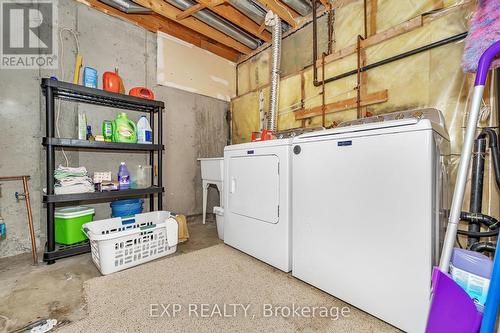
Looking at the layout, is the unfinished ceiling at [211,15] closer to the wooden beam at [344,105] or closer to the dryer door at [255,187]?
the wooden beam at [344,105]

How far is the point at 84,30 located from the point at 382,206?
3.25 metres

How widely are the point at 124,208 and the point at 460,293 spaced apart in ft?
8.74

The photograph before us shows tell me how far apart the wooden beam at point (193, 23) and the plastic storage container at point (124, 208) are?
85.7 inches

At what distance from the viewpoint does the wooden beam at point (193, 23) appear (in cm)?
247

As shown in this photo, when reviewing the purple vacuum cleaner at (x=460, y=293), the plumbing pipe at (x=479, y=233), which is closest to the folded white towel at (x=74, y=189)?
the purple vacuum cleaner at (x=460, y=293)

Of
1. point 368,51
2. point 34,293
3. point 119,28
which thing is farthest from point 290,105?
point 34,293

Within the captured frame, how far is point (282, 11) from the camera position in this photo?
2609 mm

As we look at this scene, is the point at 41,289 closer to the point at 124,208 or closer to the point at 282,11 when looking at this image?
the point at 124,208

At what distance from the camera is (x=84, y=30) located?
Result: 94.3 inches

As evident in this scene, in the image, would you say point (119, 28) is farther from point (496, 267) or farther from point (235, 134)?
point (496, 267)

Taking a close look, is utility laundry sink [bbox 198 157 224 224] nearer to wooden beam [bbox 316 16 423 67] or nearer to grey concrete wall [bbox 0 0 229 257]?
grey concrete wall [bbox 0 0 229 257]

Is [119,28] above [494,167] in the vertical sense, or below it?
above

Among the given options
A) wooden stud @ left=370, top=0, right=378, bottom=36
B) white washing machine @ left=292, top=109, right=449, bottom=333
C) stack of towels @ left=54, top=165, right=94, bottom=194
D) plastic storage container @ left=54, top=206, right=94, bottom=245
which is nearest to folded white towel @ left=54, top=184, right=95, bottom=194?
stack of towels @ left=54, top=165, right=94, bottom=194

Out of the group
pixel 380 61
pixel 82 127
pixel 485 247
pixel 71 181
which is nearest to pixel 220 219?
pixel 71 181
